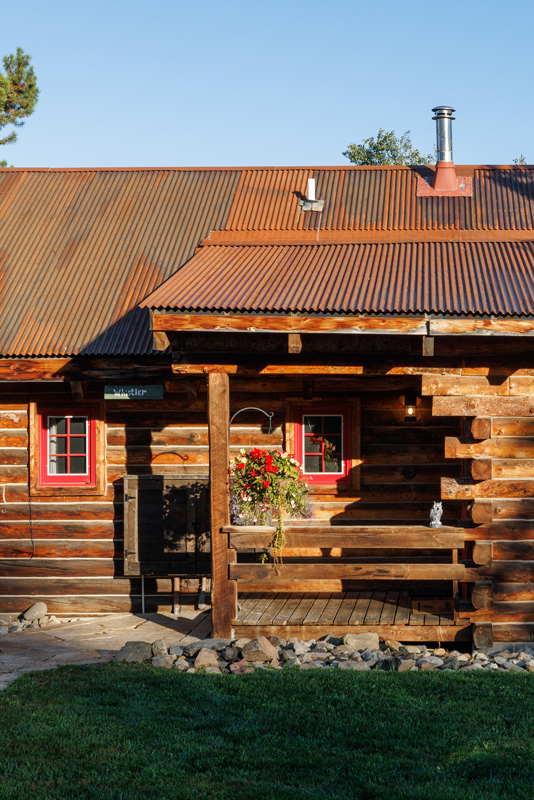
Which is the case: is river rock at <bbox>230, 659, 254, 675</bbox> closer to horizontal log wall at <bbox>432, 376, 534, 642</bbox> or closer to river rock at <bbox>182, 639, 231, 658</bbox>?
river rock at <bbox>182, 639, 231, 658</bbox>

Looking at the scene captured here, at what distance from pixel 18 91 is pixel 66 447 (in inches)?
505

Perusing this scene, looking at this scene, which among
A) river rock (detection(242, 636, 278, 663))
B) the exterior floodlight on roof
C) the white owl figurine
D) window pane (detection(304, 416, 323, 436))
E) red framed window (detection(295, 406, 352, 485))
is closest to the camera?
river rock (detection(242, 636, 278, 663))

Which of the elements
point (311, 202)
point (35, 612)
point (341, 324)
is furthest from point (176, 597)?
point (311, 202)

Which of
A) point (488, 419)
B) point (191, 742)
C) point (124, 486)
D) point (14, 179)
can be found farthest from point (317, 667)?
point (14, 179)

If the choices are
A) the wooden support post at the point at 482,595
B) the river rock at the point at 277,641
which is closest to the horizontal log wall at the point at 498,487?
the wooden support post at the point at 482,595

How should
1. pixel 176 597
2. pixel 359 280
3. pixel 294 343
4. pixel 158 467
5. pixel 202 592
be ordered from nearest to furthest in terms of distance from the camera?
1. pixel 294 343
2. pixel 359 280
3. pixel 176 597
4. pixel 202 592
5. pixel 158 467

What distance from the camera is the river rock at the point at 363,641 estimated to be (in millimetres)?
8734

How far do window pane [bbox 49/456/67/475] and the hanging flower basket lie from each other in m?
2.99

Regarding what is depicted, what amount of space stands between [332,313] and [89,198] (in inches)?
248

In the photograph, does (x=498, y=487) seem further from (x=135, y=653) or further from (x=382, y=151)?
(x=382, y=151)

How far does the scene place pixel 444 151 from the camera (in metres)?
12.9

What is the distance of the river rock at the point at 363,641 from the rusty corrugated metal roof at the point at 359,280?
127 inches

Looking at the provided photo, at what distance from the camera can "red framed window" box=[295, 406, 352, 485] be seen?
35.5ft

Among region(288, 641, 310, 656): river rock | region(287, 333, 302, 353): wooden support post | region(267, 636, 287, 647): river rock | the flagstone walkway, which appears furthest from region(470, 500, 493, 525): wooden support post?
the flagstone walkway
